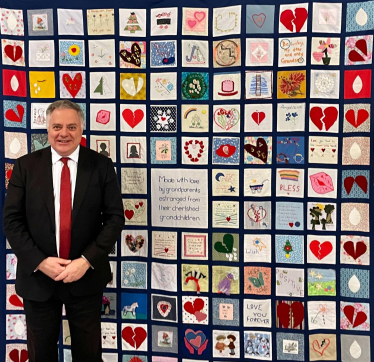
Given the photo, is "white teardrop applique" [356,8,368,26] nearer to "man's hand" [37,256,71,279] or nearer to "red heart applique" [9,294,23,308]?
"man's hand" [37,256,71,279]

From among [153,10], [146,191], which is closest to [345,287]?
[146,191]

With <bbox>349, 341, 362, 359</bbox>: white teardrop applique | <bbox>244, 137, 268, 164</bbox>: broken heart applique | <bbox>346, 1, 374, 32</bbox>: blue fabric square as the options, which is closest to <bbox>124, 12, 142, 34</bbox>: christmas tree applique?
<bbox>244, 137, 268, 164</bbox>: broken heart applique

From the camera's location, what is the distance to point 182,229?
239cm

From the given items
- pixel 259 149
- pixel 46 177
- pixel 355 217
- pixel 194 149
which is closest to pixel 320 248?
pixel 355 217

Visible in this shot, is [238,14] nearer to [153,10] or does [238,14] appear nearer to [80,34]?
[153,10]

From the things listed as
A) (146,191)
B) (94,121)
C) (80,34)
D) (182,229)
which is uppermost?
(80,34)

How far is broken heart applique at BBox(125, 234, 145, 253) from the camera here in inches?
95.3

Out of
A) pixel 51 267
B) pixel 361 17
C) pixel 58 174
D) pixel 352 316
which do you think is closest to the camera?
pixel 51 267

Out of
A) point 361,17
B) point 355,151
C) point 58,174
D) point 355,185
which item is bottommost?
point 355,185

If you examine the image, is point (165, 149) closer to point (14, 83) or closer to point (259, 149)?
point (259, 149)

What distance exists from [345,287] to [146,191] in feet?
4.56

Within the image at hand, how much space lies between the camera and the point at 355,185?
2258 millimetres

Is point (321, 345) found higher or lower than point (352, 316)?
lower

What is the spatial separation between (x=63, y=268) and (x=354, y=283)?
173cm
